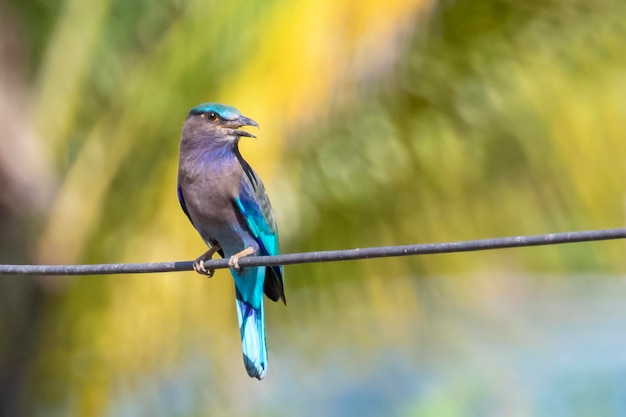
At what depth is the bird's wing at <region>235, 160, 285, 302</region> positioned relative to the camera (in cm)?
456

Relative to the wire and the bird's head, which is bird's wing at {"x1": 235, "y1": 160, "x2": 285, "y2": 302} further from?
the wire

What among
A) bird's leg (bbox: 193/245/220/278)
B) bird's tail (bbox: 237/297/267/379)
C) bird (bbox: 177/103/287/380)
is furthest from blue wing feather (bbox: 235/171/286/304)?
bird's leg (bbox: 193/245/220/278)

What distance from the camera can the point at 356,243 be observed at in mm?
5930

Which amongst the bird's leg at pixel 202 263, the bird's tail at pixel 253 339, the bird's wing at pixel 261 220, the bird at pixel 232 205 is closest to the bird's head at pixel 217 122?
the bird at pixel 232 205

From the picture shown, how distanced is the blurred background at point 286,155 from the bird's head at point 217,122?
0.55m

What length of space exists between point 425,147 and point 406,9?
1.00 m

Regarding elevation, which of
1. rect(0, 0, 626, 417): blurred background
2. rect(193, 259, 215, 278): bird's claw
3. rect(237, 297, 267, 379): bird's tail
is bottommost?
rect(237, 297, 267, 379): bird's tail

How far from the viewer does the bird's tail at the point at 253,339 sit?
456 centimetres

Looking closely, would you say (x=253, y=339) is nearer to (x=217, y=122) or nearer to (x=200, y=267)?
(x=200, y=267)

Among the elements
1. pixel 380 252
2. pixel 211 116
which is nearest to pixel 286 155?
pixel 211 116

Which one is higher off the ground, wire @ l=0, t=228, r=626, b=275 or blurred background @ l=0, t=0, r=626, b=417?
blurred background @ l=0, t=0, r=626, b=417

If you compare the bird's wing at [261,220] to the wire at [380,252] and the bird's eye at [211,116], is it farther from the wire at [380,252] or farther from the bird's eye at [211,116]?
the wire at [380,252]

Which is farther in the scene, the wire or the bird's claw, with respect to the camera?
the bird's claw

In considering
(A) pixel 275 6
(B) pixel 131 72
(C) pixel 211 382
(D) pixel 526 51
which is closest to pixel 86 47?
(B) pixel 131 72
